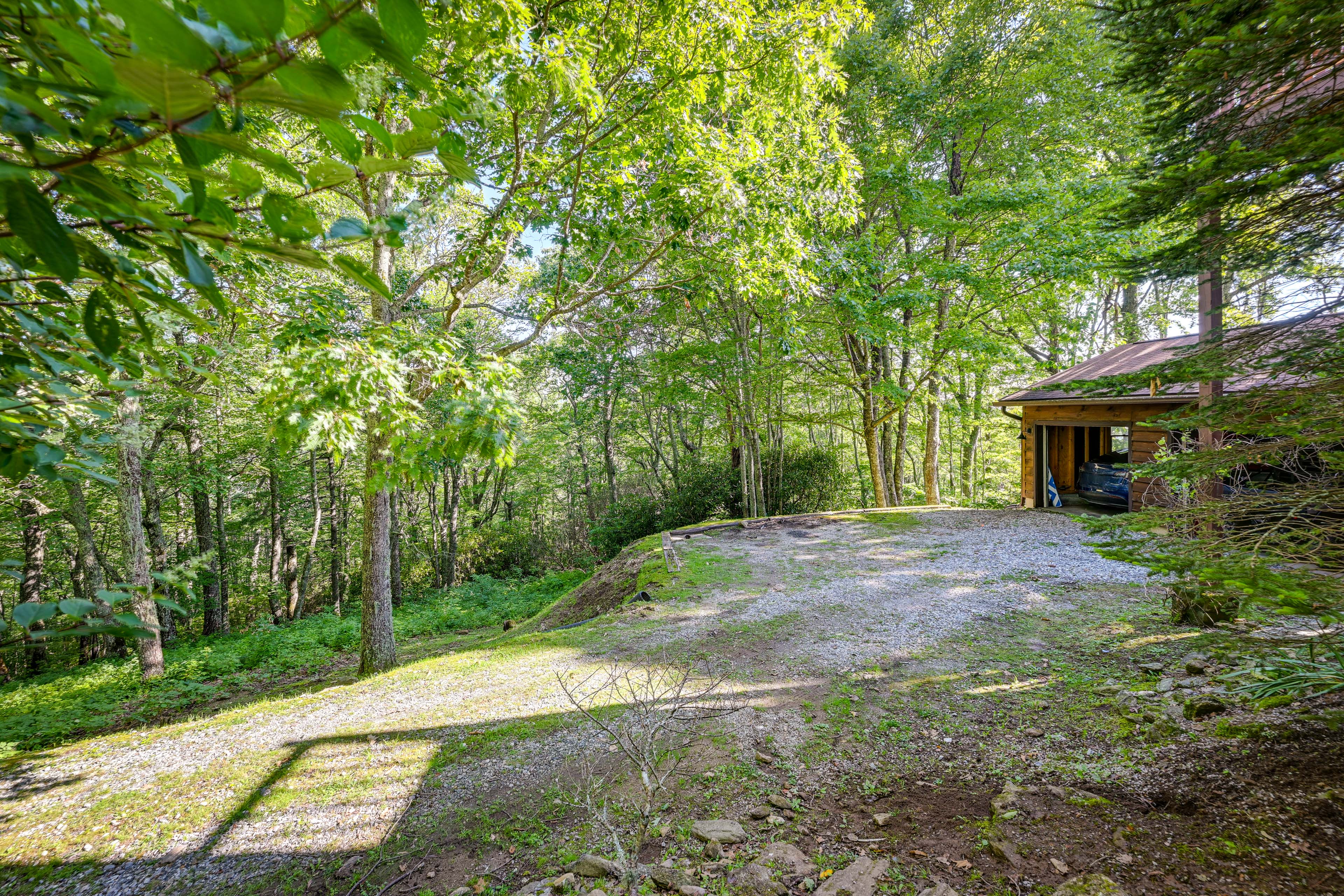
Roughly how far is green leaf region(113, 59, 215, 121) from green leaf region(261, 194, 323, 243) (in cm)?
13

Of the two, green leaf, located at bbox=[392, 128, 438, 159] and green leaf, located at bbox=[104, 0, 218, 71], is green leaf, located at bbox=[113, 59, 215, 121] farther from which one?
green leaf, located at bbox=[392, 128, 438, 159]

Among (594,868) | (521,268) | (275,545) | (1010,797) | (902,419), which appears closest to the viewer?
(594,868)

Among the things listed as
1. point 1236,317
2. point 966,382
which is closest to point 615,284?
point 1236,317

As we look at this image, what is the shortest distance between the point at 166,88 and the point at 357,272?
0.91ft

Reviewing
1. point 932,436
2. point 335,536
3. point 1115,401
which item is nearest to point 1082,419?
point 1115,401

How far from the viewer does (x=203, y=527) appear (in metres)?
13.0

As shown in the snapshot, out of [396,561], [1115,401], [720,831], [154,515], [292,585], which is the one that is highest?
[1115,401]

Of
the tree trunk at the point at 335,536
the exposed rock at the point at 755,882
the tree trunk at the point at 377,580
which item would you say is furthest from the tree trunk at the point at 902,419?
the tree trunk at the point at 335,536

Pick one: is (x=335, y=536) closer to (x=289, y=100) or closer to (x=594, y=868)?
(x=594, y=868)

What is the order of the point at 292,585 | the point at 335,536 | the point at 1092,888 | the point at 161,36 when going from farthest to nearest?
1. the point at 335,536
2. the point at 292,585
3. the point at 1092,888
4. the point at 161,36

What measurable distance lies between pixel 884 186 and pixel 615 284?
789cm

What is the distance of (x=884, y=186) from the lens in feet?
34.6

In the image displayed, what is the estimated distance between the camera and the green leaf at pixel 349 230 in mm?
537

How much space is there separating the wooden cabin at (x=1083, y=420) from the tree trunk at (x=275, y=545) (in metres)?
18.6
